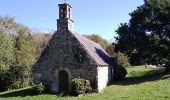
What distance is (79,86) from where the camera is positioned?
28.7 metres

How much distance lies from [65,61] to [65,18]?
15.3ft

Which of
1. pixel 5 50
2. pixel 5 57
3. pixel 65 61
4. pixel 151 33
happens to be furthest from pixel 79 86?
pixel 5 57

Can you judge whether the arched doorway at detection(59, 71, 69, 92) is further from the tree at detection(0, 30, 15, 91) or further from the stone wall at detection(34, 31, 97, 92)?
the tree at detection(0, 30, 15, 91)

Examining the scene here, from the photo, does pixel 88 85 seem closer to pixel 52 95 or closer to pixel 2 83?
pixel 52 95

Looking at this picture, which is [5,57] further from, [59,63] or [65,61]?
[65,61]

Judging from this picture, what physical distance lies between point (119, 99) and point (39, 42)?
45264 millimetres

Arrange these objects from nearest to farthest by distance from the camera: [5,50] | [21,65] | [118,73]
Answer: [118,73]
[5,50]
[21,65]

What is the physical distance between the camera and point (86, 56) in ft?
100.0

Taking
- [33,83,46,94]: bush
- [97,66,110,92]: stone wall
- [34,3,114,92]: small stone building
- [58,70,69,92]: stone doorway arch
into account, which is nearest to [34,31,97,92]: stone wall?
[34,3,114,92]: small stone building

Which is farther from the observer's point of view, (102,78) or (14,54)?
(14,54)

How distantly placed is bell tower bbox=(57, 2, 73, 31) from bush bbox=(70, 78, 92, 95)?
5915 millimetres

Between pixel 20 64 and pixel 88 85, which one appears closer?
pixel 88 85

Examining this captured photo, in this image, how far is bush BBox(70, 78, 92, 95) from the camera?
2866cm

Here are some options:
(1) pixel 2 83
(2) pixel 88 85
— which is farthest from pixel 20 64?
(2) pixel 88 85
